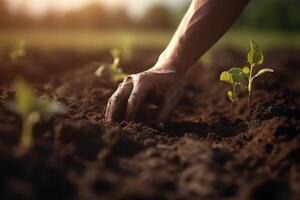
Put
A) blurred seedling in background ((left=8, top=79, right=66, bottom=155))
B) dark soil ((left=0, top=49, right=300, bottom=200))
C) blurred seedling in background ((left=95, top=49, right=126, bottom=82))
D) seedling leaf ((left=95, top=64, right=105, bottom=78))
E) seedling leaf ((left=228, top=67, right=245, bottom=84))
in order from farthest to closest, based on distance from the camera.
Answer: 1. seedling leaf ((left=95, top=64, right=105, bottom=78))
2. blurred seedling in background ((left=95, top=49, right=126, bottom=82))
3. seedling leaf ((left=228, top=67, right=245, bottom=84))
4. blurred seedling in background ((left=8, top=79, right=66, bottom=155))
5. dark soil ((left=0, top=49, right=300, bottom=200))

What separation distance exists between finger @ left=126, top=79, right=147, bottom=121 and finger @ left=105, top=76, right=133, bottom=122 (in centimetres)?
6

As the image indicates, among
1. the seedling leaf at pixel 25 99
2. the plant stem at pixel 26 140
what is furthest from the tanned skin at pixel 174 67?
the seedling leaf at pixel 25 99

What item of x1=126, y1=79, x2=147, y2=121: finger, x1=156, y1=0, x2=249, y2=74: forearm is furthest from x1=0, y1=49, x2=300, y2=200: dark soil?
x1=156, y1=0, x2=249, y2=74: forearm

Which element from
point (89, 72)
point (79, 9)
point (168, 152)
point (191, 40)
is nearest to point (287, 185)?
point (168, 152)

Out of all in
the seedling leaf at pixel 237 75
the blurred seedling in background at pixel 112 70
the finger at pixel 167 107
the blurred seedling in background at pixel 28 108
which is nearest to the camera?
the blurred seedling in background at pixel 28 108

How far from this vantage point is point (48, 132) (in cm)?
275

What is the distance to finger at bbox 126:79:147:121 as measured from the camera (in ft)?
10.9

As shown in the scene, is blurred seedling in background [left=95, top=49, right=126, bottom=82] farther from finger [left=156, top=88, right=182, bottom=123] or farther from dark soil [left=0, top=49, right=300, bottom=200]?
finger [left=156, top=88, right=182, bottom=123]

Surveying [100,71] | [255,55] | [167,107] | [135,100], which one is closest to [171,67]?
[167,107]

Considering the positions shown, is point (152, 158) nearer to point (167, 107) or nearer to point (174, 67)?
point (167, 107)

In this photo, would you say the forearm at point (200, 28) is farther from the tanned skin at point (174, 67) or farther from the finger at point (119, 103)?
the finger at point (119, 103)

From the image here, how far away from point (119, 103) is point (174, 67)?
1.73 ft

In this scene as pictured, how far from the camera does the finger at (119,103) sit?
11.1 ft

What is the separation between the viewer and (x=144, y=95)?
132 inches
